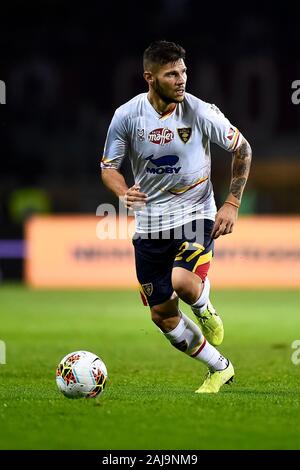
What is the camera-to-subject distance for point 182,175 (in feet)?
24.9

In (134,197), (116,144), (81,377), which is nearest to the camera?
(81,377)

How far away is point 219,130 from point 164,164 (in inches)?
18.9

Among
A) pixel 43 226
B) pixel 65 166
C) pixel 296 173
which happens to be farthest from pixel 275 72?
pixel 43 226

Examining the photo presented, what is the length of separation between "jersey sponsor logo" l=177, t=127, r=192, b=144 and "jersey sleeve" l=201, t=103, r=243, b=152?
0.11m

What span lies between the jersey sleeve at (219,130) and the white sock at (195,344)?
138 cm

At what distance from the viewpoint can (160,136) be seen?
7539mm

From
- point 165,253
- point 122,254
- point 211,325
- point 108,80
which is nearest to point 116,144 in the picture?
point 165,253

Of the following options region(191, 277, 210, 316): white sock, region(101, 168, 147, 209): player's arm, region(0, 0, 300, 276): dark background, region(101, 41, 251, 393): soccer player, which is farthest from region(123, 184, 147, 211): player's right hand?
region(0, 0, 300, 276): dark background

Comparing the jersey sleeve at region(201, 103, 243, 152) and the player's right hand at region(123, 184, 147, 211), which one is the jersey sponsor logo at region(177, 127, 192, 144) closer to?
the jersey sleeve at region(201, 103, 243, 152)

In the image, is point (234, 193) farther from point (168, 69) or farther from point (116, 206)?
point (116, 206)

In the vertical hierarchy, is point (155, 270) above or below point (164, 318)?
above

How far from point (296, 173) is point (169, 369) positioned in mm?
21459

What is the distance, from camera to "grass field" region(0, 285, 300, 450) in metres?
5.58
